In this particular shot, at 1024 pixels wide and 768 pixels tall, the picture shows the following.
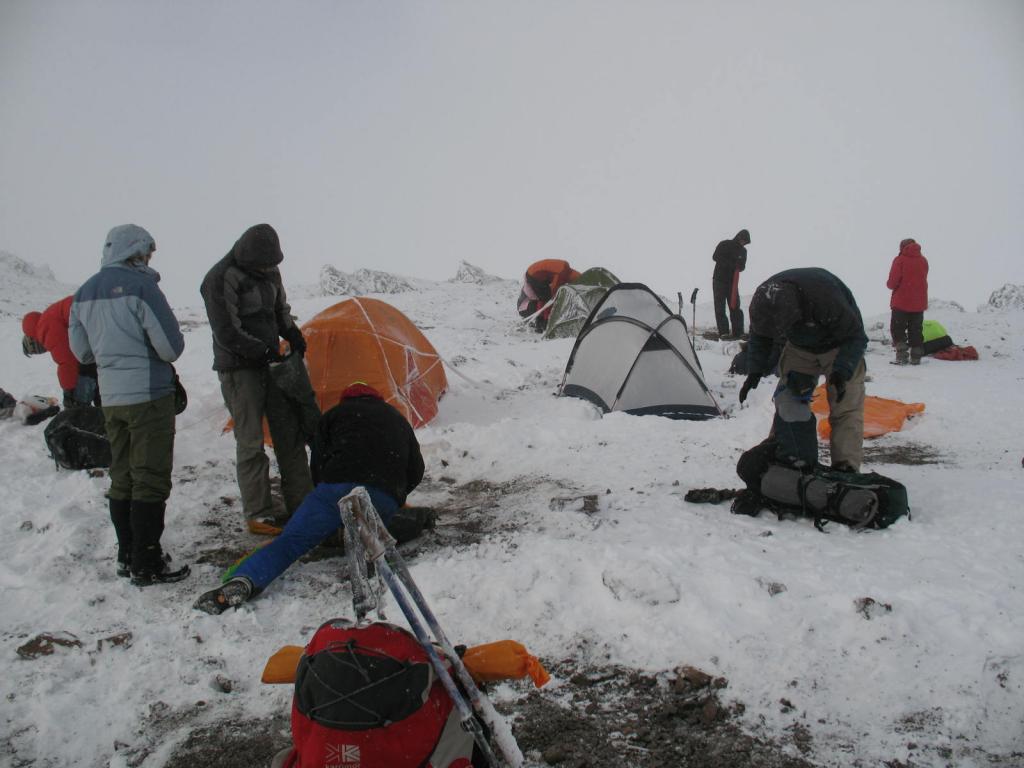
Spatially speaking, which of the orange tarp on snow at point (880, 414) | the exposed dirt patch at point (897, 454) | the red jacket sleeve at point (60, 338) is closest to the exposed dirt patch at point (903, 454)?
the exposed dirt patch at point (897, 454)

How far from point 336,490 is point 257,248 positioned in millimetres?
2062

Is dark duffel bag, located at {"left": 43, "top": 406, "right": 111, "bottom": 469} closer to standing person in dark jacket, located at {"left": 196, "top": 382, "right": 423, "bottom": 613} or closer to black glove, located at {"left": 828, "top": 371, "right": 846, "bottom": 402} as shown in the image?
standing person in dark jacket, located at {"left": 196, "top": 382, "right": 423, "bottom": 613}

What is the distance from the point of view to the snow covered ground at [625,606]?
285 cm

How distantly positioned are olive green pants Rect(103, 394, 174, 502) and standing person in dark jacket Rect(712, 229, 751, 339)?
1158 centimetres

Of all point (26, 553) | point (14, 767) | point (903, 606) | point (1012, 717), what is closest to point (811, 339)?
point (903, 606)

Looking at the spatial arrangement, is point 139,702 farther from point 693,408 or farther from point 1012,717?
point 693,408

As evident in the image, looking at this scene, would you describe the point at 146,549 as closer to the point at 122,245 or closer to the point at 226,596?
the point at 226,596

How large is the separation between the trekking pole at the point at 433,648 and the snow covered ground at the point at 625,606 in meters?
1.04

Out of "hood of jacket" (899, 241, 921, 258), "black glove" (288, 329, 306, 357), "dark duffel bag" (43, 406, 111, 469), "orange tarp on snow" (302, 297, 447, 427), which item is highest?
"hood of jacket" (899, 241, 921, 258)

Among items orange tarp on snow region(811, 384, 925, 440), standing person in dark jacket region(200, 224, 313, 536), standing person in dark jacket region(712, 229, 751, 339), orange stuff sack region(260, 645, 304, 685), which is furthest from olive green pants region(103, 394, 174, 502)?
standing person in dark jacket region(712, 229, 751, 339)

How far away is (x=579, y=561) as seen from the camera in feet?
13.0

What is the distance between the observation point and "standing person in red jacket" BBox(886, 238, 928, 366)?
11.2 metres

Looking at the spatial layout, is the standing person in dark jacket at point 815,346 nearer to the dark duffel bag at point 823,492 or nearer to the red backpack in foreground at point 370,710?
the dark duffel bag at point 823,492

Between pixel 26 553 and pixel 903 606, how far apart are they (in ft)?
17.2
